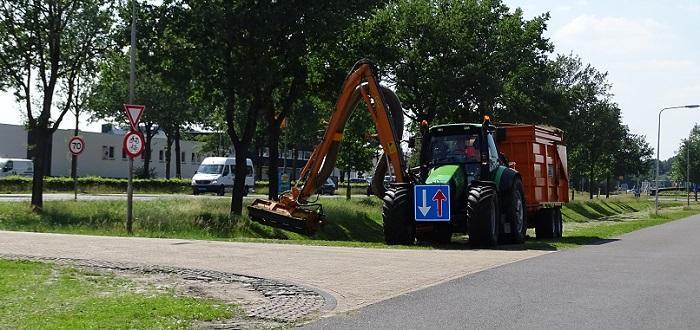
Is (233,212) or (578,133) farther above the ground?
(578,133)

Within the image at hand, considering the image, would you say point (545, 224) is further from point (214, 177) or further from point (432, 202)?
point (214, 177)

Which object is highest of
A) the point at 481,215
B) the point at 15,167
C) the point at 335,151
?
the point at 15,167

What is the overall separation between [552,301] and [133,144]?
47.9 feet

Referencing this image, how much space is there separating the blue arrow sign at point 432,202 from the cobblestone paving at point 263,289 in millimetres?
7468

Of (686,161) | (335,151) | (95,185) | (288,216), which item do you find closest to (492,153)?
(335,151)

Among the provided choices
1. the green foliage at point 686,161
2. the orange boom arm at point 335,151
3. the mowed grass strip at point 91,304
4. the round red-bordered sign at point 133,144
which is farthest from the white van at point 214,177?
the green foliage at point 686,161

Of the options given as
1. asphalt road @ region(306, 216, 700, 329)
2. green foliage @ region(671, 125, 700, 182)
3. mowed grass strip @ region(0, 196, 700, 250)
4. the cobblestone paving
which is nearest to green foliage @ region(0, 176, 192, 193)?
mowed grass strip @ region(0, 196, 700, 250)

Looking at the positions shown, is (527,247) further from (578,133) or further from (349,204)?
(578,133)

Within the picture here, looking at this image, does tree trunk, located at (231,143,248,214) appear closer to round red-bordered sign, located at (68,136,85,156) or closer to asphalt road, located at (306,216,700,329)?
round red-bordered sign, located at (68,136,85,156)

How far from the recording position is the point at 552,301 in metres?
10.1

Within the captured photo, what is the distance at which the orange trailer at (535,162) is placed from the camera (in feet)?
78.1

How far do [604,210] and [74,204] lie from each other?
41035mm

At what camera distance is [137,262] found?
1398 cm

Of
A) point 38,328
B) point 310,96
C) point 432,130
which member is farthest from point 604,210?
point 38,328
